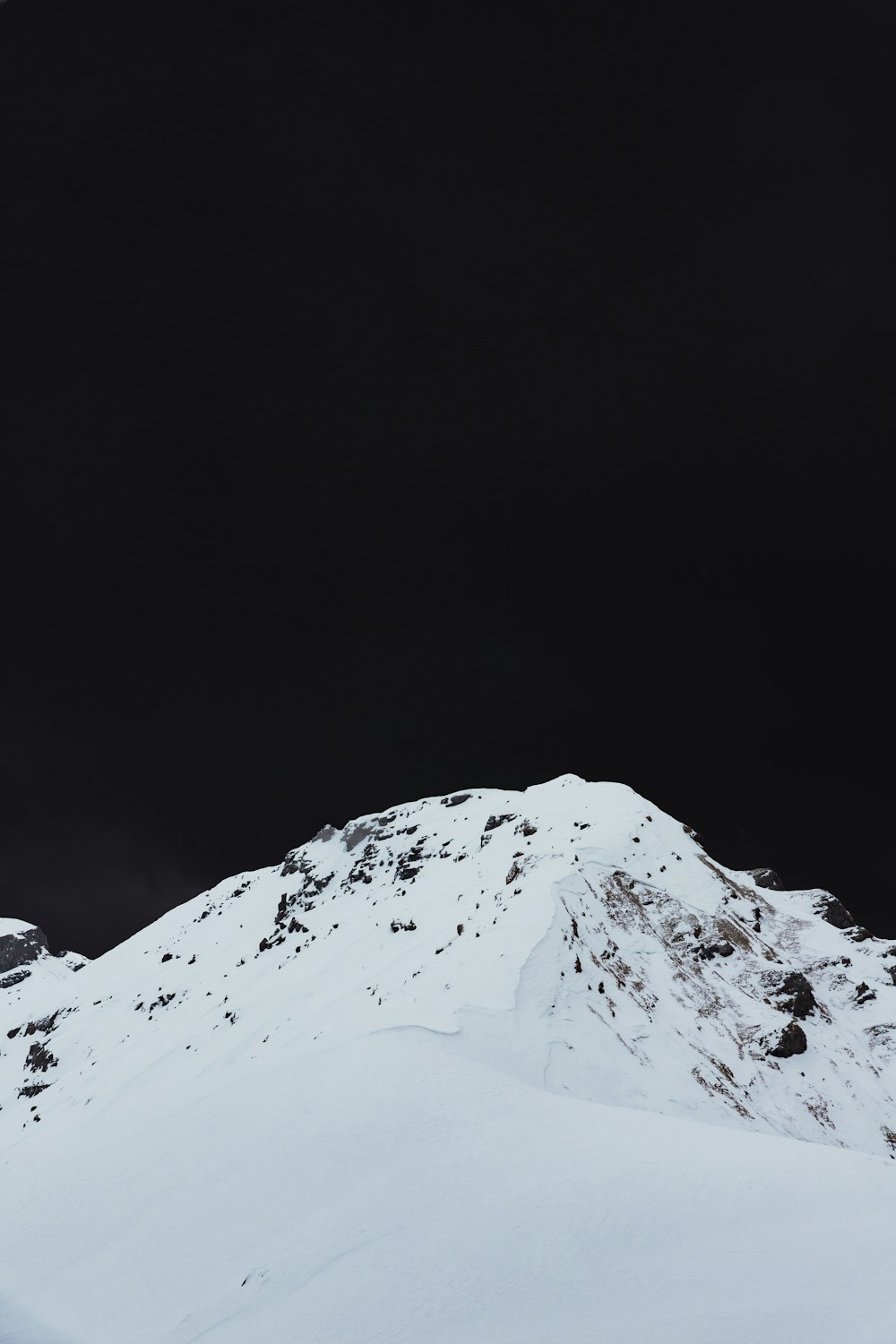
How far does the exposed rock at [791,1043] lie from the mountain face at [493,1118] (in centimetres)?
13

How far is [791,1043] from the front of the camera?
1225 inches

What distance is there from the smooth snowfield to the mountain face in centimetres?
7

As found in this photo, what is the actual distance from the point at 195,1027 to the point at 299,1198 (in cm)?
3484

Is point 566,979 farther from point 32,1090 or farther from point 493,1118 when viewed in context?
point 32,1090

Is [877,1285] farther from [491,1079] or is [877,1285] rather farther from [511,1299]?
[491,1079]

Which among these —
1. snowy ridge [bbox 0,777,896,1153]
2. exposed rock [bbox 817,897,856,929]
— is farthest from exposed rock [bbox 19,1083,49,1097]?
exposed rock [bbox 817,897,856,929]

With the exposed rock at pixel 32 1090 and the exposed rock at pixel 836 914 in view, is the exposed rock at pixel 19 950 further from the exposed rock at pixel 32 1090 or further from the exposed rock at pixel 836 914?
the exposed rock at pixel 836 914

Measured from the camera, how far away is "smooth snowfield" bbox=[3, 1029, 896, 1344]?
10664mm

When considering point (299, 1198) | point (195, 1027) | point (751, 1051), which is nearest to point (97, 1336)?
point (299, 1198)

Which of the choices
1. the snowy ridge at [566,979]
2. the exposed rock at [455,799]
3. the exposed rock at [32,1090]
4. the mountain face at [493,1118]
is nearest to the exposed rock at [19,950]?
the snowy ridge at [566,979]

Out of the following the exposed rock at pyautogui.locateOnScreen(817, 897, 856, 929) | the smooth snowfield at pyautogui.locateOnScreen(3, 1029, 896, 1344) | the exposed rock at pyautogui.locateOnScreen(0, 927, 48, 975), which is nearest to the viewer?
the smooth snowfield at pyautogui.locateOnScreen(3, 1029, 896, 1344)

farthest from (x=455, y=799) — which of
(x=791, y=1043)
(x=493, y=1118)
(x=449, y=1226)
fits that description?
(x=449, y=1226)

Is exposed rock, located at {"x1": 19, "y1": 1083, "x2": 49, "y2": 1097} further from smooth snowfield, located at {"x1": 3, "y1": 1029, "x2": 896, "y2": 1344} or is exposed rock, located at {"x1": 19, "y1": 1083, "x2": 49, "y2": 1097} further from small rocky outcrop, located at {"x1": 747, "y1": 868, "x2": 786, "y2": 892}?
small rocky outcrop, located at {"x1": 747, "y1": 868, "x2": 786, "y2": 892}

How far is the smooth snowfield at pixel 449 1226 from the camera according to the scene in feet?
35.0
